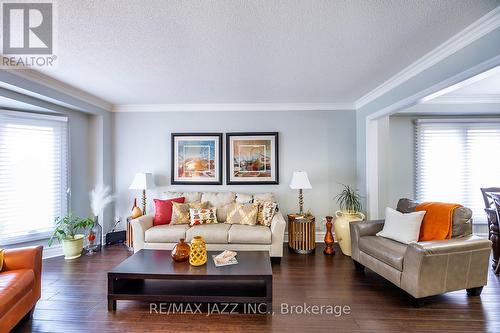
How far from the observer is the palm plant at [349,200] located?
3.71 meters

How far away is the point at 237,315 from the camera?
210 centimetres

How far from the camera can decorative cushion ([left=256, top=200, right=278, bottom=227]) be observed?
3518mm

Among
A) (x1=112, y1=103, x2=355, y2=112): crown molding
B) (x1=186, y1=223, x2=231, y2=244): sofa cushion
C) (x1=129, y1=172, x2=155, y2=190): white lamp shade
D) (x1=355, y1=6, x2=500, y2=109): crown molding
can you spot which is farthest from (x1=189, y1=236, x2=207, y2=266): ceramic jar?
(x1=355, y1=6, x2=500, y2=109): crown molding

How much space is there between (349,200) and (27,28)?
14.5 ft

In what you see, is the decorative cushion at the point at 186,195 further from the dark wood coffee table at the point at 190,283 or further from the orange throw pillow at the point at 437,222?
the orange throw pillow at the point at 437,222

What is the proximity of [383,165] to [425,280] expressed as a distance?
6.34ft

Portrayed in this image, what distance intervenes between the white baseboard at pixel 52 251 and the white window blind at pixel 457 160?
6309 millimetres

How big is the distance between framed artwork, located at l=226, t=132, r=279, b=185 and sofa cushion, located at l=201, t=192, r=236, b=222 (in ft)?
1.07

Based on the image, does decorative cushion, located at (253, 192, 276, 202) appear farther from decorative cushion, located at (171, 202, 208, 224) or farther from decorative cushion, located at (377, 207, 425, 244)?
decorative cushion, located at (377, 207, 425, 244)

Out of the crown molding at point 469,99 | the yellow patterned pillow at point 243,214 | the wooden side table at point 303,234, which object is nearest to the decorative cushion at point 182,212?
the yellow patterned pillow at point 243,214

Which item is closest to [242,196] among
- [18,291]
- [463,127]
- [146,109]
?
[146,109]

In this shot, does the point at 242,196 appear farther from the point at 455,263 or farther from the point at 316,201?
the point at 455,263

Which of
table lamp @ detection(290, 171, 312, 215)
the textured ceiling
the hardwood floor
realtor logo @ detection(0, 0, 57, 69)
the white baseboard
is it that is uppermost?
realtor logo @ detection(0, 0, 57, 69)

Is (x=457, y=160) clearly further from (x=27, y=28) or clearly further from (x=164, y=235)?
(x=27, y=28)
